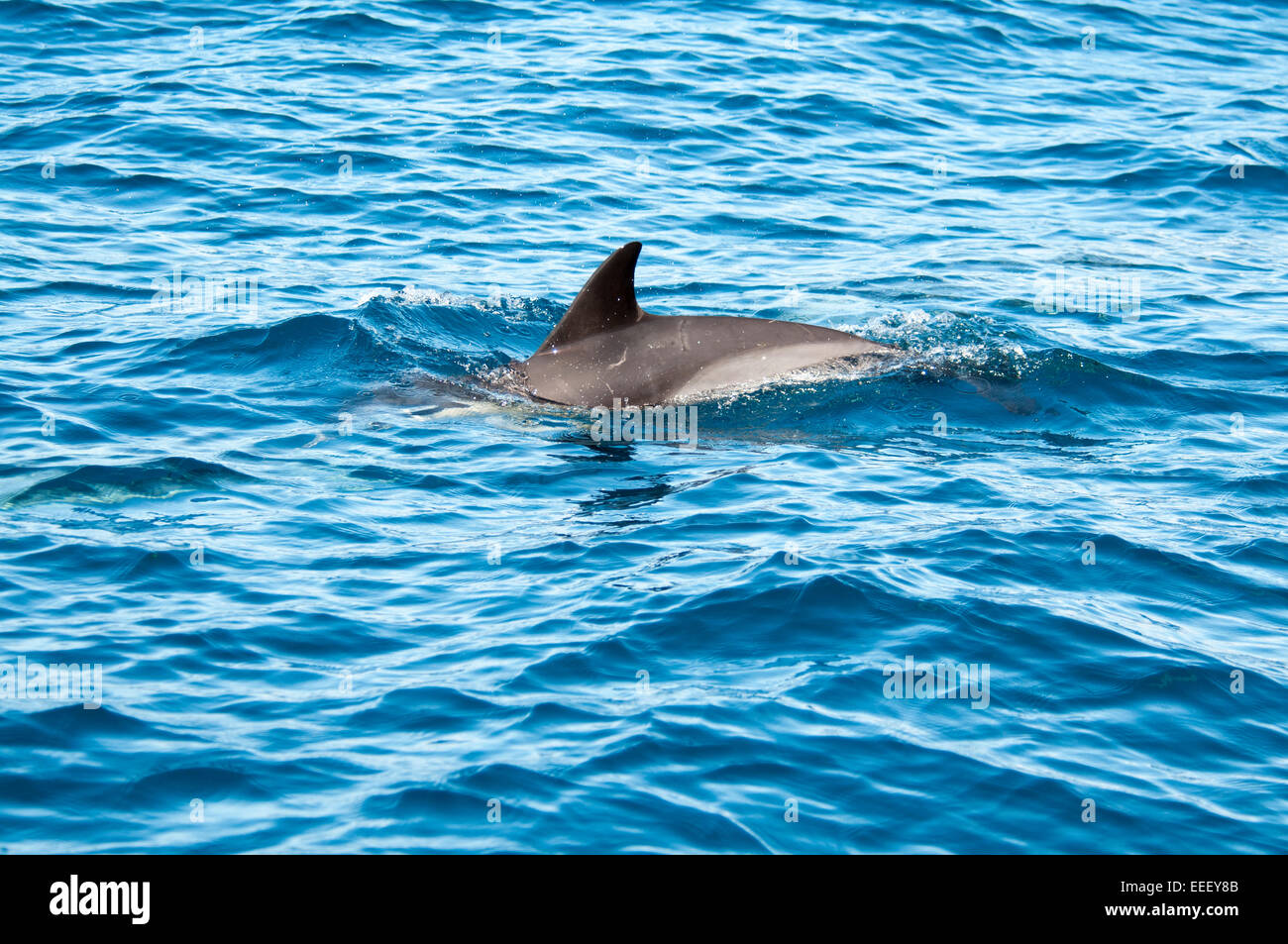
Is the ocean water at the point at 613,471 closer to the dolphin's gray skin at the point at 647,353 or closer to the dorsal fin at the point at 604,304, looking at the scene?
the dolphin's gray skin at the point at 647,353

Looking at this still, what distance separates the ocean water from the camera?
717 centimetres

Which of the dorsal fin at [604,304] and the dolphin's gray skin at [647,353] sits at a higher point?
the dorsal fin at [604,304]

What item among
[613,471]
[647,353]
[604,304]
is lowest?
[613,471]

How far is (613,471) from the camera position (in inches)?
452

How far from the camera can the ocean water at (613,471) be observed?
7172 mm

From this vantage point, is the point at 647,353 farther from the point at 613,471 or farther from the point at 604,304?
the point at 613,471

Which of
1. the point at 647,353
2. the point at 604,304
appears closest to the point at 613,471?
the point at 647,353

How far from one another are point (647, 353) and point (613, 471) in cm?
162

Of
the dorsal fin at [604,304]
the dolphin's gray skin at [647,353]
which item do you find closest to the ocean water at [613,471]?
the dolphin's gray skin at [647,353]

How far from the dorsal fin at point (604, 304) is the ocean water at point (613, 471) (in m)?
0.74

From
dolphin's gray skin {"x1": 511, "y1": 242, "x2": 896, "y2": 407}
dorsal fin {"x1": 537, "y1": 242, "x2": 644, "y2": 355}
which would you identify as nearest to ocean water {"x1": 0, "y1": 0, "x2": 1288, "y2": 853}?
dolphin's gray skin {"x1": 511, "y1": 242, "x2": 896, "y2": 407}

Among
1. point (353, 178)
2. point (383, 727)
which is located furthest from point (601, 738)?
point (353, 178)

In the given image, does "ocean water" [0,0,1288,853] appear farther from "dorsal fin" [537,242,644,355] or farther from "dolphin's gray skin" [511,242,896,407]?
"dorsal fin" [537,242,644,355]
